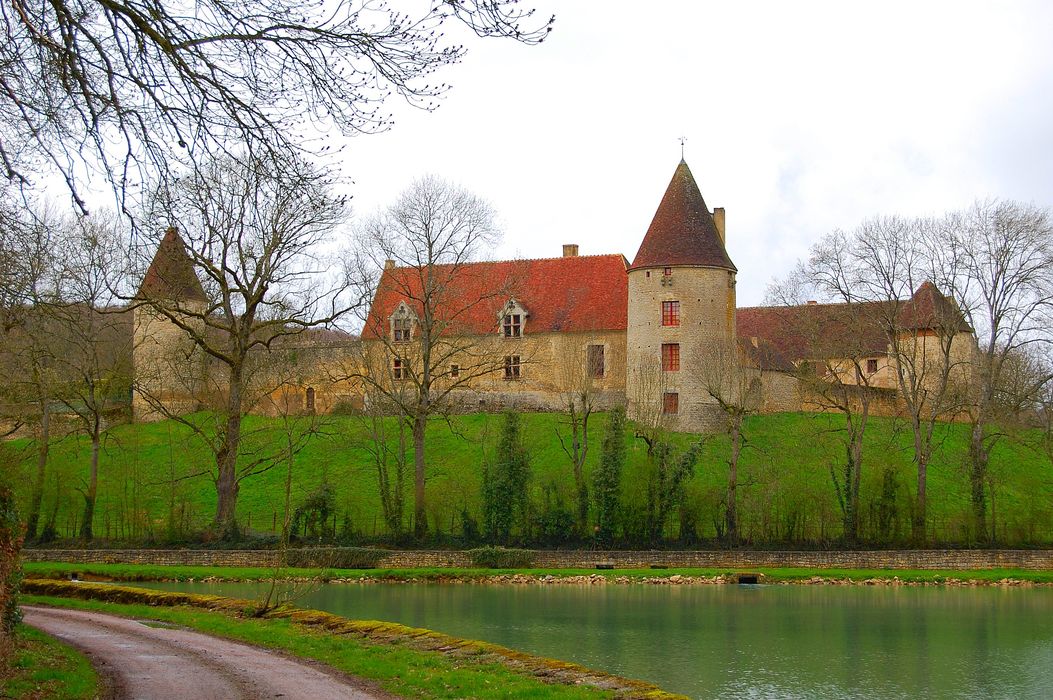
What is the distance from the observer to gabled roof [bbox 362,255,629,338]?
1673 inches

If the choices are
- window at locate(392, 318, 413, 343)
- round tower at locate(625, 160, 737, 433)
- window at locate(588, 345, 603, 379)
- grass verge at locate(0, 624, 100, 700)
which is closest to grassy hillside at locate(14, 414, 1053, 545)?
round tower at locate(625, 160, 737, 433)

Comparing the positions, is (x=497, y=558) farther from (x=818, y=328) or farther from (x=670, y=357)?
(x=670, y=357)

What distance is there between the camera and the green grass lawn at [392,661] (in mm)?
10336

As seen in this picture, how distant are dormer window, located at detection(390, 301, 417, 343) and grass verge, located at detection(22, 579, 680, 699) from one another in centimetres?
2600

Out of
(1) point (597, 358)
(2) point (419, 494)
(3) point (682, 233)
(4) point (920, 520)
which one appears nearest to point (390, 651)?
(2) point (419, 494)

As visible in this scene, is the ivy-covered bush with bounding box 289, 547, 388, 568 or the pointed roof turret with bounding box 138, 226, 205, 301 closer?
the pointed roof turret with bounding box 138, 226, 205, 301

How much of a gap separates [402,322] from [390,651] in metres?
32.2

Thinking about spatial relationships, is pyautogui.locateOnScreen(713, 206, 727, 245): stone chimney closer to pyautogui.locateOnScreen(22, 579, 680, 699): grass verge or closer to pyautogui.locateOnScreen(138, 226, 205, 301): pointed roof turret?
pyautogui.locateOnScreen(138, 226, 205, 301): pointed roof turret

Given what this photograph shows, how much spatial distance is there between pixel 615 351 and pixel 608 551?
1459 cm

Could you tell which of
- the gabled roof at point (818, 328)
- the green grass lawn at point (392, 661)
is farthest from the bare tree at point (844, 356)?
the green grass lawn at point (392, 661)

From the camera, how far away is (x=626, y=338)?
41.9 m

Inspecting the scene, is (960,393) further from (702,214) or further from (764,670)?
(764,670)

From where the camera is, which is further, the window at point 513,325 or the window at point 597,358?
the window at point 513,325

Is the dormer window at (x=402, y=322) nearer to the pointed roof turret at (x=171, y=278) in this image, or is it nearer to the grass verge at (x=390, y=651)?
the pointed roof turret at (x=171, y=278)
